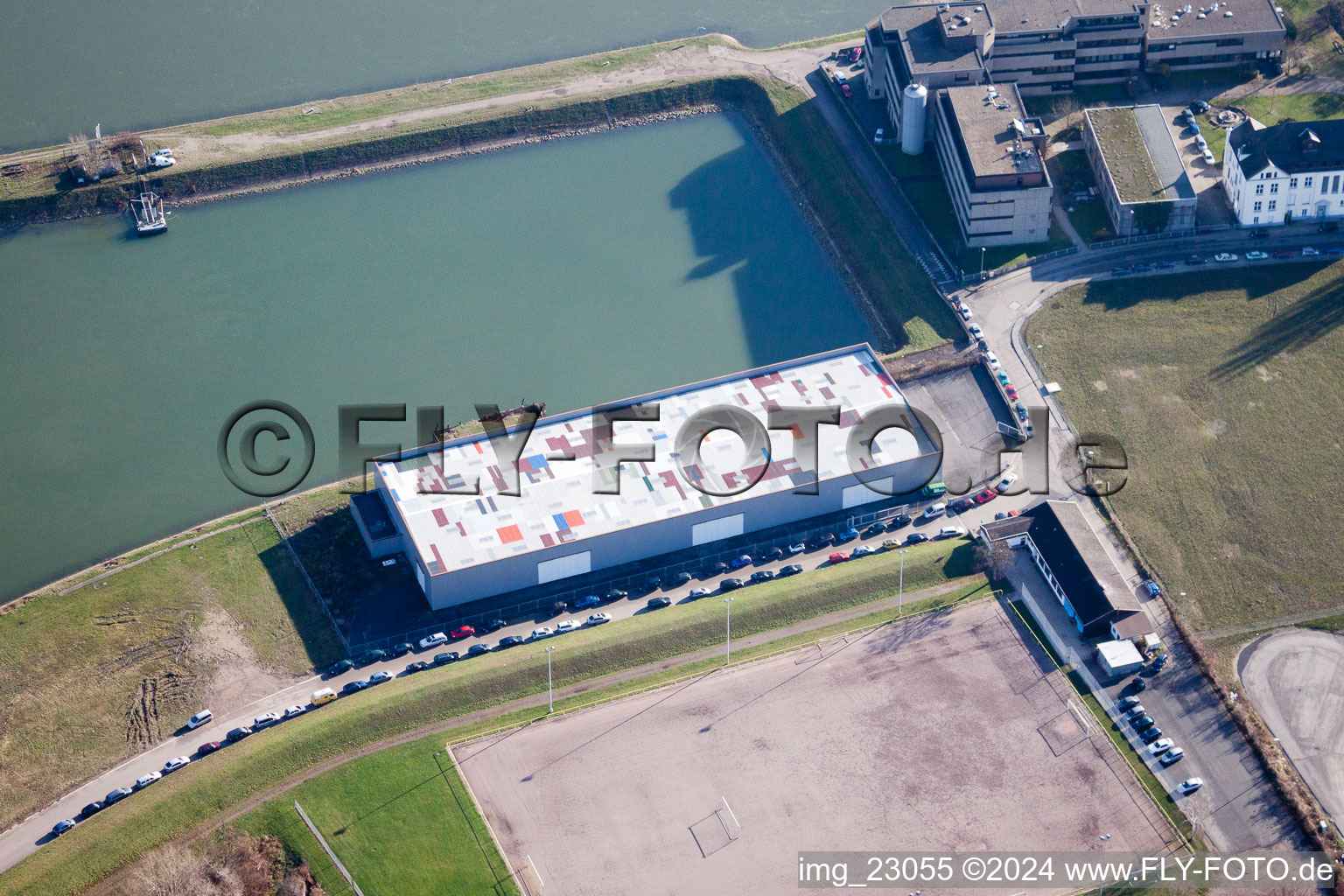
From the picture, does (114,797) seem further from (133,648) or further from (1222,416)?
(1222,416)

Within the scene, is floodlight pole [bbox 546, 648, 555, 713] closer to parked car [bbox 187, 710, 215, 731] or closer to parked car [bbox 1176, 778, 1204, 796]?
parked car [bbox 187, 710, 215, 731]

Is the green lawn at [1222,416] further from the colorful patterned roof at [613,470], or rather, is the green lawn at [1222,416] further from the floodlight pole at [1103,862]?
the floodlight pole at [1103,862]

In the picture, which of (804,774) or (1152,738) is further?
(1152,738)

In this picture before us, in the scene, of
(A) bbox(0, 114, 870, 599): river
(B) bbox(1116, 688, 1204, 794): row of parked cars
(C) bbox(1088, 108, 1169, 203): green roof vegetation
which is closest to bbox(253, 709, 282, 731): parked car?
(A) bbox(0, 114, 870, 599): river

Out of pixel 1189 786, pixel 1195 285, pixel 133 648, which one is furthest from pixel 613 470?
pixel 1195 285

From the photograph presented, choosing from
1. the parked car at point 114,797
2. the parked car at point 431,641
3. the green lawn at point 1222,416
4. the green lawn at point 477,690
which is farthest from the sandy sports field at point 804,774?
the parked car at point 114,797

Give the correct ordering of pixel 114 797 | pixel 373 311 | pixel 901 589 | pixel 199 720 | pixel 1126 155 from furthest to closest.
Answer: pixel 1126 155
pixel 373 311
pixel 901 589
pixel 199 720
pixel 114 797

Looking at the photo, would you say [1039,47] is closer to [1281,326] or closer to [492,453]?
[1281,326]

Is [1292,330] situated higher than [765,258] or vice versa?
[765,258]
